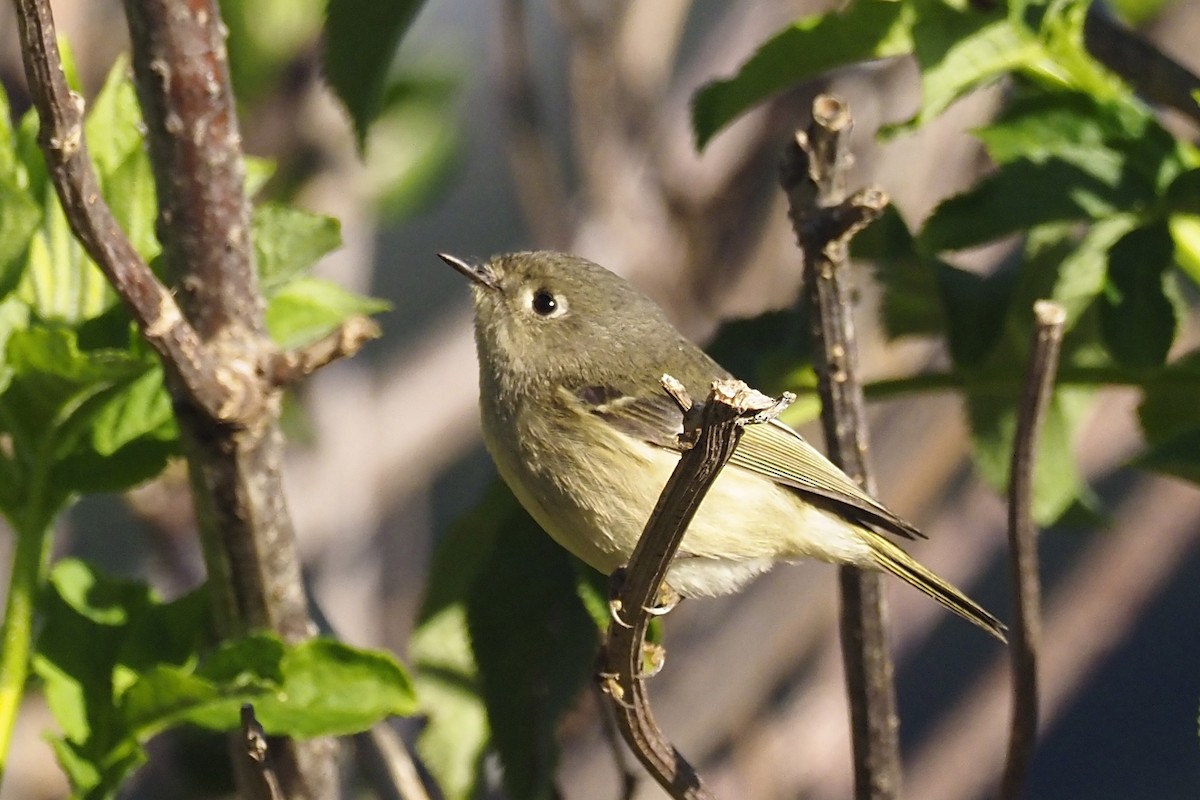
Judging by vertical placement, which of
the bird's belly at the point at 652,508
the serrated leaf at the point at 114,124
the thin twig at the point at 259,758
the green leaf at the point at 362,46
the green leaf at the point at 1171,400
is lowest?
the thin twig at the point at 259,758

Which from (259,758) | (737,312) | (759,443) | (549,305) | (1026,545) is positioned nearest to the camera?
(259,758)

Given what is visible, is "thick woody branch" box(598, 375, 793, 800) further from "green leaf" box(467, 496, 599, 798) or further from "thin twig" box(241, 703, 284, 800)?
"thin twig" box(241, 703, 284, 800)

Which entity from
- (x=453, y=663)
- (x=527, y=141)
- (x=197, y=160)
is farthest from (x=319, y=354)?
(x=527, y=141)

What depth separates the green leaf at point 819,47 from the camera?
→ 5.68 feet

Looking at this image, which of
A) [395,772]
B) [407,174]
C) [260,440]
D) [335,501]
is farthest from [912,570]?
[407,174]

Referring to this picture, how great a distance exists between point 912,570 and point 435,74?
163 cm

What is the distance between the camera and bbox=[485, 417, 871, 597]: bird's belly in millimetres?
1960

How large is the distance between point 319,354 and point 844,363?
556 mm

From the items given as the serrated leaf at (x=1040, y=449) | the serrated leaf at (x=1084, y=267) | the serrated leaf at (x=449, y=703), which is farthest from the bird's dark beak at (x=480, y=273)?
the serrated leaf at (x=1084, y=267)

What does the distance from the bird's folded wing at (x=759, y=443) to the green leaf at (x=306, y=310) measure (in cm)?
46

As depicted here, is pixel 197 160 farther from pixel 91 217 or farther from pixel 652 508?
pixel 652 508

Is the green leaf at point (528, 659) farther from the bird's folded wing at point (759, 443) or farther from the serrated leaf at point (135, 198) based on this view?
the serrated leaf at point (135, 198)

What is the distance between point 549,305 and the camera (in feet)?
7.95

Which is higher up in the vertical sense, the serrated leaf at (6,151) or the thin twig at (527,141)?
the thin twig at (527,141)
